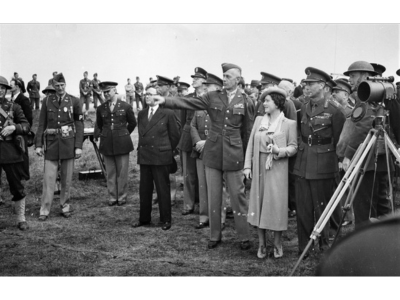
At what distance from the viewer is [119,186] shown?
8219 mm

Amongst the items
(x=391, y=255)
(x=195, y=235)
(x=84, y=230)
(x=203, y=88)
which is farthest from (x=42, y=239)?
(x=391, y=255)

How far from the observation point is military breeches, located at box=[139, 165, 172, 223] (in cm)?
659

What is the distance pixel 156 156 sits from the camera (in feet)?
21.5

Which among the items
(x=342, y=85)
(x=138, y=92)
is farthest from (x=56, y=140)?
(x=138, y=92)

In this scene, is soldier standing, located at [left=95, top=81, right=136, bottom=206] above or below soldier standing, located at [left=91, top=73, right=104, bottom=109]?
below

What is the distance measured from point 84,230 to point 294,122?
11.5ft

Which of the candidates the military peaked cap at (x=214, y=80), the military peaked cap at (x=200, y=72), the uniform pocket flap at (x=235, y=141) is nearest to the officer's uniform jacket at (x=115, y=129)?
the military peaked cap at (x=200, y=72)

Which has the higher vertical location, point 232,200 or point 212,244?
point 232,200

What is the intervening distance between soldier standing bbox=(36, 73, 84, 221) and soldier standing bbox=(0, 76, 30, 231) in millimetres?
582

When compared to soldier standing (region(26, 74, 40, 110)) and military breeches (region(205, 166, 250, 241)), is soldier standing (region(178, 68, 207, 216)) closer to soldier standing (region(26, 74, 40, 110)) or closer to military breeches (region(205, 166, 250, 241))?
military breeches (region(205, 166, 250, 241))

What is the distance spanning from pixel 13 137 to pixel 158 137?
2153mm

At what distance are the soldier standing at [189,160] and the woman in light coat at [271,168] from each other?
2.48 meters

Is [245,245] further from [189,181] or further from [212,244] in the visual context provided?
[189,181]

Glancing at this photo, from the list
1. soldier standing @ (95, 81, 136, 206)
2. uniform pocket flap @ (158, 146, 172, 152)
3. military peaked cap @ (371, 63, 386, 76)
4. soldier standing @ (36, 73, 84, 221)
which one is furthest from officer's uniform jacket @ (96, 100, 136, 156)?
military peaked cap @ (371, 63, 386, 76)
